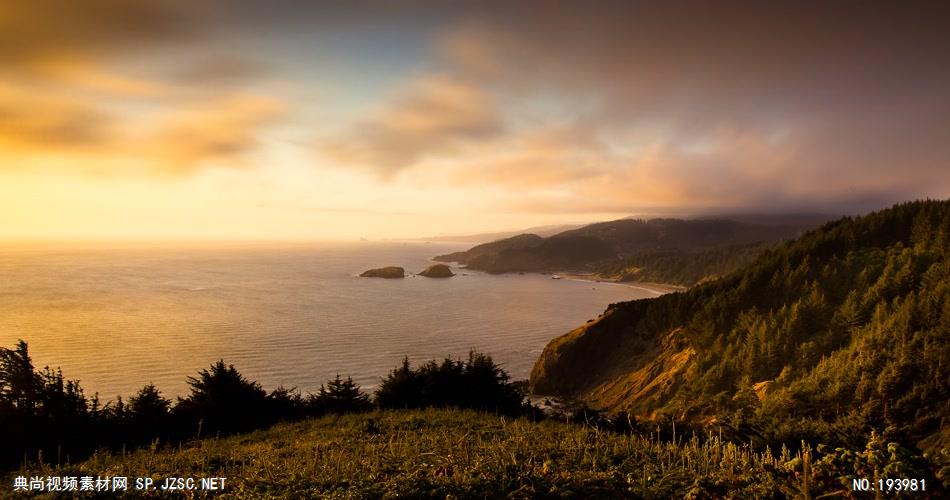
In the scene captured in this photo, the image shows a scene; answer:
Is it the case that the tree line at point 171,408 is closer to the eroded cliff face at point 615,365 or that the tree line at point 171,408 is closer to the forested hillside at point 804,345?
the forested hillside at point 804,345

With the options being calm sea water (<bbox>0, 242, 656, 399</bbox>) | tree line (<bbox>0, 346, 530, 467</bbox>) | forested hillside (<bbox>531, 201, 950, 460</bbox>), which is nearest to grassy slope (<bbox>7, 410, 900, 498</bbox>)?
forested hillside (<bbox>531, 201, 950, 460</bbox>)

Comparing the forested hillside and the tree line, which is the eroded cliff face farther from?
the tree line

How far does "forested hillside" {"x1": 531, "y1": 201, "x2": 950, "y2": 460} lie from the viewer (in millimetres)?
27406

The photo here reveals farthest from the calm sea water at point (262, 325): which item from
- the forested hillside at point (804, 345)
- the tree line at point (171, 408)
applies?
the tree line at point (171, 408)

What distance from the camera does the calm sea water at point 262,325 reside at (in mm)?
66812

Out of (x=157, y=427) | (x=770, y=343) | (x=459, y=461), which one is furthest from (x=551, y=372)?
(x=459, y=461)

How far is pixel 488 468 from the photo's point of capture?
10.1 metres

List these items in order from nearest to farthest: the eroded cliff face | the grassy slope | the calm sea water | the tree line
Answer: the grassy slope → the tree line → the eroded cliff face → the calm sea water

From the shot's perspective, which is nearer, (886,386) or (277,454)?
(277,454)

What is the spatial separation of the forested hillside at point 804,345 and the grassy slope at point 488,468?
125 inches

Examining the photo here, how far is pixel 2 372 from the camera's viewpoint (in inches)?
934

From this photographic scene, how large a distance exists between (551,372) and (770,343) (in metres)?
29.2

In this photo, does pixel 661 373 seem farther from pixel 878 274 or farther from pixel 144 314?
pixel 144 314

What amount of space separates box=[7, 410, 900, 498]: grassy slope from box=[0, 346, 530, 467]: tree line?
514 cm
